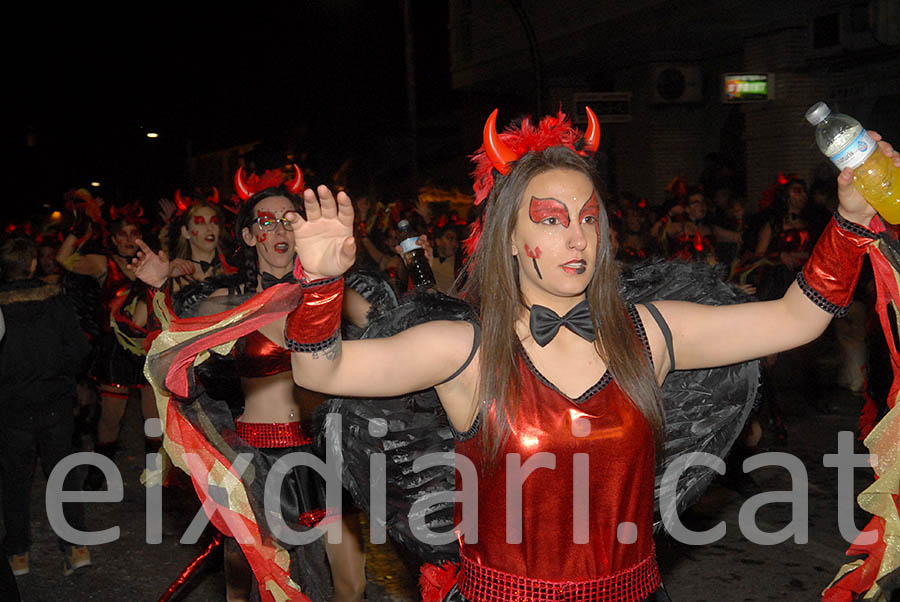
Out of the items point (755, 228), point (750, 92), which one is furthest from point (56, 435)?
point (750, 92)

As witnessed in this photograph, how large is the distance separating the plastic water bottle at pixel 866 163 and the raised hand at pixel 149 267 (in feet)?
9.66

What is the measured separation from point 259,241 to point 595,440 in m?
2.74

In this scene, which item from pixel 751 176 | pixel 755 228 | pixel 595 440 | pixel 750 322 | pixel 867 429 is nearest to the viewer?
pixel 595 440

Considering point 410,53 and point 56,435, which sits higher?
point 410,53

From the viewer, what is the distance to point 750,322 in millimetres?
2857

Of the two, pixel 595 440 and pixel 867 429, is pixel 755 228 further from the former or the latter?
pixel 595 440

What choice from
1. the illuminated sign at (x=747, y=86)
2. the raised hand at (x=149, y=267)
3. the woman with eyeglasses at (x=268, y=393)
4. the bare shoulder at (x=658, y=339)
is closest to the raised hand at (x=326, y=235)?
the bare shoulder at (x=658, y=339)

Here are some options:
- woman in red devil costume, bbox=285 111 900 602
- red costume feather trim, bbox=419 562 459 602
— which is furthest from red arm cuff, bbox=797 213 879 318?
red costume feather trim, bbox=419 562 459 602

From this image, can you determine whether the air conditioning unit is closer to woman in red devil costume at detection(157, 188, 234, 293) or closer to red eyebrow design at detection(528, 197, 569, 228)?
woman in red devil costume at detection(157, 188, 234, 293)

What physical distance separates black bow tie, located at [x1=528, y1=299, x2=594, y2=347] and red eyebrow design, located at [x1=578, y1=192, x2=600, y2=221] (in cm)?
27

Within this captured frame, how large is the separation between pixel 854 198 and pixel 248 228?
10.6ft

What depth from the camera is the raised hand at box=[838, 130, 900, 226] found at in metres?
2.65

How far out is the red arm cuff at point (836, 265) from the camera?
2.70m

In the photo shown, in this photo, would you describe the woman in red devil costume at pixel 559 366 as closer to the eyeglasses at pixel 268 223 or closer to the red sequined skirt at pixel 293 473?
A: the red sequined skirt at pixel 293 473
